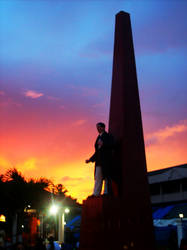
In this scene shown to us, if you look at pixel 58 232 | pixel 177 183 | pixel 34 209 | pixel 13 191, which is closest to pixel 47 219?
pixel 58 232

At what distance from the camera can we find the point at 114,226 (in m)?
7.66

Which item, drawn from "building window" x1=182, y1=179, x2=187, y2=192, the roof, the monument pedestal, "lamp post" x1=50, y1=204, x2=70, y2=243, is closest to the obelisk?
the monument pedestal

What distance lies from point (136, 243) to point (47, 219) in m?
16.3

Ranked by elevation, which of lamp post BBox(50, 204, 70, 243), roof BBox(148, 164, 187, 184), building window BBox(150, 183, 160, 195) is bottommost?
lamp post BBox(50, 204, 70, 243)

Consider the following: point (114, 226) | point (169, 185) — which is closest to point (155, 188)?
point (169, 185)

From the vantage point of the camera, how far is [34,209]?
58.7ft

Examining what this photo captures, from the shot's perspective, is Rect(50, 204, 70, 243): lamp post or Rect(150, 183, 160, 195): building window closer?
Rect(50, 204, 70, 243): lamp post

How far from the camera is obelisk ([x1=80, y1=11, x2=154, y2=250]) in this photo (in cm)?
763

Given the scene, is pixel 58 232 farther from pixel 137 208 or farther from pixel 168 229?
pixel 137 208

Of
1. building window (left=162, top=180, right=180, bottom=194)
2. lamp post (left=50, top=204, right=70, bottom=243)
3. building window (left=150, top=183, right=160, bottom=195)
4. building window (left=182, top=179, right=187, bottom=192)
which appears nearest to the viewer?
lamp post (left=50, top=204, right=70, bottom=243)

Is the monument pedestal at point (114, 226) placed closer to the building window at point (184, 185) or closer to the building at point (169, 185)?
the building at point (169, 185)

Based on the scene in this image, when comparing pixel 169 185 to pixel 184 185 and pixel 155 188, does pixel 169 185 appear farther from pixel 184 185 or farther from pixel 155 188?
pixel 184 185

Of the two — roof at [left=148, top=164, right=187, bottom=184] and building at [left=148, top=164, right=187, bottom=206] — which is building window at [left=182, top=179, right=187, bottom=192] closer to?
building at [left=148, top=164, right=187, bottom=206]

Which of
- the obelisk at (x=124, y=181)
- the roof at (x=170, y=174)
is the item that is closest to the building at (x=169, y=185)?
the roof at (x=170, y=174)
